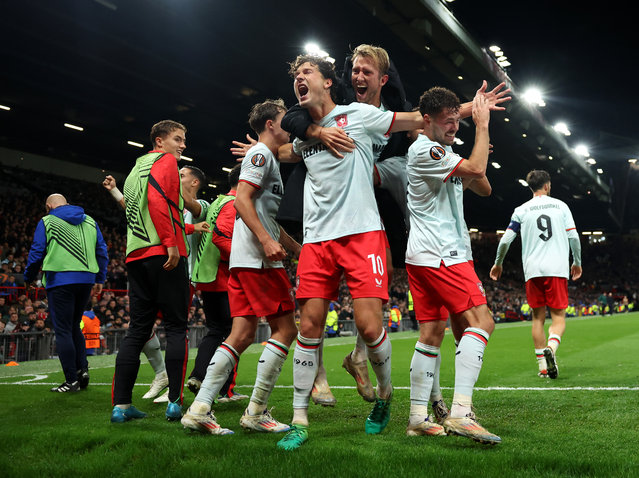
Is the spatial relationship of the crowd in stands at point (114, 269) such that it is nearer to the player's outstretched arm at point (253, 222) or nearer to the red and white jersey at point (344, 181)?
the player's outstretched arm at point (253, 222)

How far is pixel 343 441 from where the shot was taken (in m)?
3.00

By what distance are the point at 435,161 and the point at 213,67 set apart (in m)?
16.8

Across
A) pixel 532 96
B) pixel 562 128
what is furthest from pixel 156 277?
pixel 562 128

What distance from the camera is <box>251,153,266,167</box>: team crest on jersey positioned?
3594mm

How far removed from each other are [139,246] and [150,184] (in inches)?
17.3

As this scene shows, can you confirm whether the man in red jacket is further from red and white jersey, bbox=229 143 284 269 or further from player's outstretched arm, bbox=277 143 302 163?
player's outstretched arm, bbox=277 143 302 163

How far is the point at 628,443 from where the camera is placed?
281 cm

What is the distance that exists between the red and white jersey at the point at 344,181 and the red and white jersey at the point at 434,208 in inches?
9.4

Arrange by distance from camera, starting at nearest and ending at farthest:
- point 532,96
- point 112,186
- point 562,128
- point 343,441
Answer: point 343,441, point 112,186, point 532,96, point 562,128

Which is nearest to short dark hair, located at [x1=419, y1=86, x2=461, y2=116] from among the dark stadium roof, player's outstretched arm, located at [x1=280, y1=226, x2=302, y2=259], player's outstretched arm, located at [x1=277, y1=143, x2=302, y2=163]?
player's outstretched arm, located at [x1=277, y1=143, x2=302, y2=163]

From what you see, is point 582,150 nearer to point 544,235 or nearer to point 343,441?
point 544,235

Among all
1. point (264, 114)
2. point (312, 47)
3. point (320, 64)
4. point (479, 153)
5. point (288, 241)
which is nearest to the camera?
point (479, 153)

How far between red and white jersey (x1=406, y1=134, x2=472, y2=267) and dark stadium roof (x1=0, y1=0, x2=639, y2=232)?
12939 mm

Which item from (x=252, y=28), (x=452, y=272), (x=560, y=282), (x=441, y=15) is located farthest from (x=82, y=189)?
(x=452, y=272)
